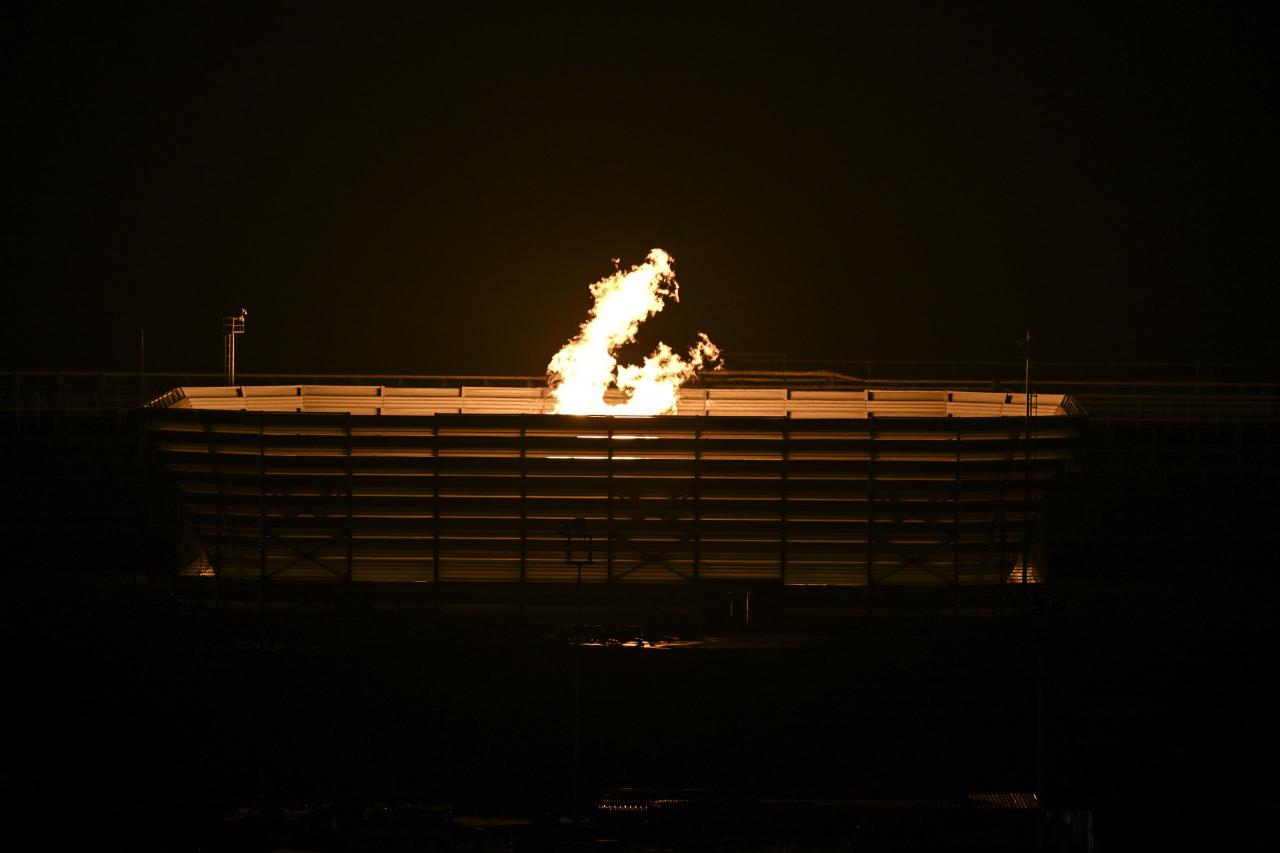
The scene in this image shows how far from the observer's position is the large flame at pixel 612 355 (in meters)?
13.1

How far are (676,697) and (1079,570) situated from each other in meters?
8.67

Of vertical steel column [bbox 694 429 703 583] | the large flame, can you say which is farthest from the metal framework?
the large flame

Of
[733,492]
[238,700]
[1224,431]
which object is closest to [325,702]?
[238,700]

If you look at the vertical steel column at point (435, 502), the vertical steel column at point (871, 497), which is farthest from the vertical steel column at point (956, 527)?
the vertical steel column at point (435, 502)

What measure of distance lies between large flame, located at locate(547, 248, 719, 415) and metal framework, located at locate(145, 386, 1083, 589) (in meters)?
2.70

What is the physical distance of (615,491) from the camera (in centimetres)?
1034

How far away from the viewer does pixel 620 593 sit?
10.7m

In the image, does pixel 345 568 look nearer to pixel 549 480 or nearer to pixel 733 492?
pixel 549 480

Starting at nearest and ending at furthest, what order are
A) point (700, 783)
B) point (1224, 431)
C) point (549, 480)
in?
point (700, 783), point (549, 480), point (1224, 431)

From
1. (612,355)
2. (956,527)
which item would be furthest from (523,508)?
(956,527)

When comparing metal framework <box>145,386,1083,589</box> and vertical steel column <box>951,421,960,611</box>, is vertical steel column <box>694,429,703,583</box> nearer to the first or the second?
metal framework <box>145,386,1083,589</box>

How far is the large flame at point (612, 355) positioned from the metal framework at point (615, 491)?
270 cm

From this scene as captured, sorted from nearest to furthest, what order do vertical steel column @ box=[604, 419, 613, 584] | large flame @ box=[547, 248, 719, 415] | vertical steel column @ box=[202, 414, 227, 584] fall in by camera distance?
vertical steel column @ box=[604, 419, 613, 584]
vertical steel column @ box=[202, 414, 227, 584]
large flame @ box=[547, 248, 719, 415]

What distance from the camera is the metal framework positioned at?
34.0ft
